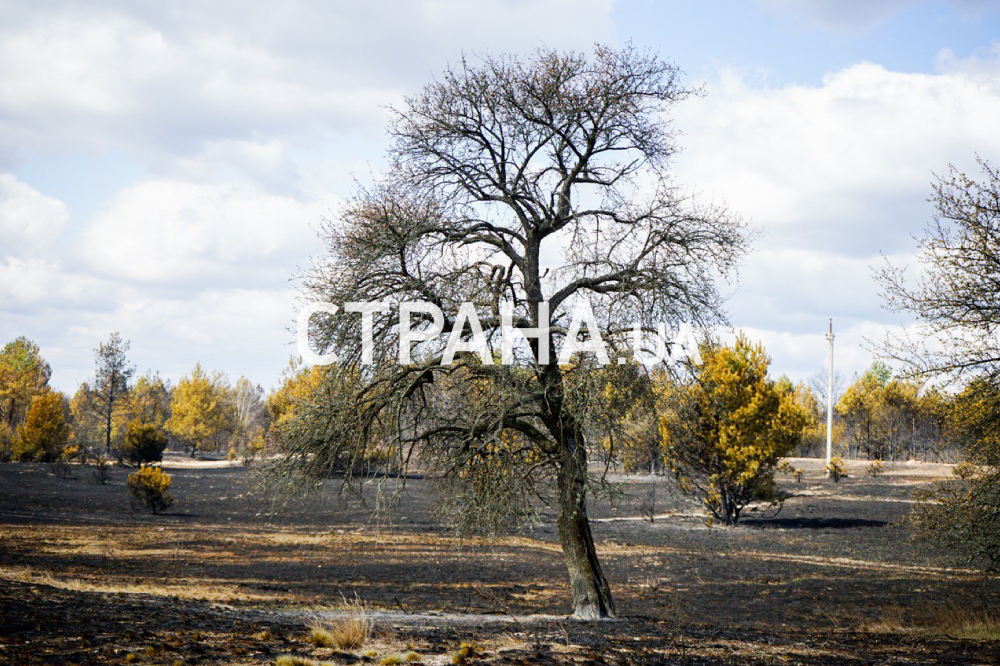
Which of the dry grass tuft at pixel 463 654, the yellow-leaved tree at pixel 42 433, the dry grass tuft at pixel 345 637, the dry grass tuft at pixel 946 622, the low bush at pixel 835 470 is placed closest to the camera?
the dry grass tuft at pixel 463 654

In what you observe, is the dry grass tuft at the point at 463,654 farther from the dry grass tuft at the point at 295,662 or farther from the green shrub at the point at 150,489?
the green shrub at the point at 150,489

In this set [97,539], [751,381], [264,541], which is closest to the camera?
[97,539]

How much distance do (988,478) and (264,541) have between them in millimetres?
19651

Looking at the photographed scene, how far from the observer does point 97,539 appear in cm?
2164

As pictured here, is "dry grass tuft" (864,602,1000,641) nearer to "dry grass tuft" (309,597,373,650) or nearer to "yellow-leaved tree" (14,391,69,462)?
"dry grass tuft" (309,597,373,650)

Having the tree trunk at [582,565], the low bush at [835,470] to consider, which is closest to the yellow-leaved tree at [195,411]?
the low bush at [835,470]

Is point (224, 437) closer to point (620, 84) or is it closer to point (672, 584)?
point (672, 584)

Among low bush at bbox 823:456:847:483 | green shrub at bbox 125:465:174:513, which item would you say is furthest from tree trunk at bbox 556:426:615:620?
low bush at bbox 823:456:847:483

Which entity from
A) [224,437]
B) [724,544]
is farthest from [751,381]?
[224,437]

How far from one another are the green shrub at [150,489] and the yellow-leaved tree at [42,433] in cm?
2165

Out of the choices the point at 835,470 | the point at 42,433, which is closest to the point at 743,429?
the point at 835,470

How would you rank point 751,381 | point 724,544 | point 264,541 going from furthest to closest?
1. point 751,381
2. point 724,544
3. point 264,541

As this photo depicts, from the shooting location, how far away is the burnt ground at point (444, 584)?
7.20 meters

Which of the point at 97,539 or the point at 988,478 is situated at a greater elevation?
the point at 988,478
